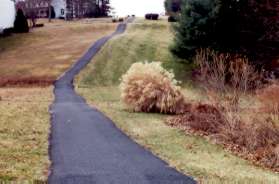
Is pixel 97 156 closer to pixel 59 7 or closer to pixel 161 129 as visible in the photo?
pixel 161 129

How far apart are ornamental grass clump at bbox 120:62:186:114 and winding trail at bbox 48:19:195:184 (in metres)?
2.60

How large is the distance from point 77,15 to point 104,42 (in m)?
52.6

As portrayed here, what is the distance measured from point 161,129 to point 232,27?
25529 millimetres

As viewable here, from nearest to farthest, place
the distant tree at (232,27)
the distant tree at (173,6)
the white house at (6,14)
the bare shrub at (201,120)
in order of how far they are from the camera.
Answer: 1. the bare shrub at (201,120)
2. the distant tree at (232,27)
3. the white house at (6,14)
4. the distant tree at (173,6)

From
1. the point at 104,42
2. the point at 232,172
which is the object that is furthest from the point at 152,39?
the point at 232,172

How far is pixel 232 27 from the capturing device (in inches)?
1741

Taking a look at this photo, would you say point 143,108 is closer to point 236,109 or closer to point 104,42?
point 236,109

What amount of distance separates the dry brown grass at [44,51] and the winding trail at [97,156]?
20.2 m

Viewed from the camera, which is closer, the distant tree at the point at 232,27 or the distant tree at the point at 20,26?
the distant tree at the point at 232,27

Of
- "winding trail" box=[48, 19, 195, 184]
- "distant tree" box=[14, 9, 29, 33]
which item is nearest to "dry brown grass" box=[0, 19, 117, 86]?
"distant tree" box=[14, 9, 29, 33]

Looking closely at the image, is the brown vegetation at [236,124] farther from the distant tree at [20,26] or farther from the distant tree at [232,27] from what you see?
the distant tree at [20,26]

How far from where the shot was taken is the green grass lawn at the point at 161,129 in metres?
13.4

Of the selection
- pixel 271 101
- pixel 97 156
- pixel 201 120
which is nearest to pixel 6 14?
pixel 201 120

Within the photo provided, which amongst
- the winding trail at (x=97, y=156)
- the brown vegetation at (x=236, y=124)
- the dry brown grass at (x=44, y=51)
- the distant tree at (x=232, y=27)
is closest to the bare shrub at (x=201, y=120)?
the brown vegetation at (x=236, y=124)
